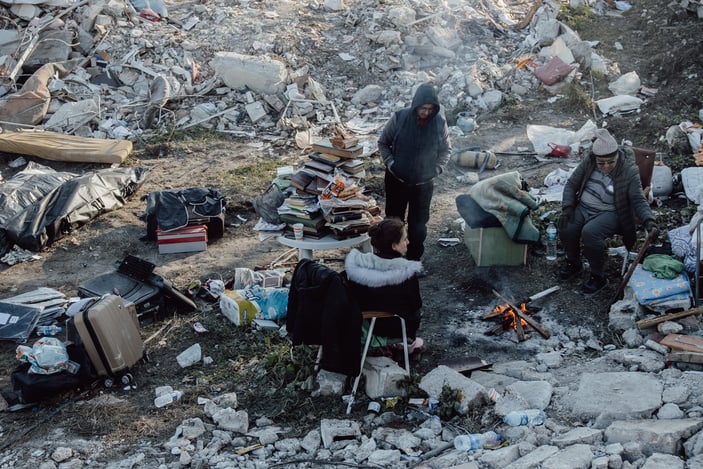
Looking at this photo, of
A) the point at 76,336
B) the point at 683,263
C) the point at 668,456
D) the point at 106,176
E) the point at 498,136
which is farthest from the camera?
the point at 498,136

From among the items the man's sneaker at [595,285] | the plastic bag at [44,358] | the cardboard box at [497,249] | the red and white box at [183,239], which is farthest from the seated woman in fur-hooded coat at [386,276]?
the red and white box at [183,239]

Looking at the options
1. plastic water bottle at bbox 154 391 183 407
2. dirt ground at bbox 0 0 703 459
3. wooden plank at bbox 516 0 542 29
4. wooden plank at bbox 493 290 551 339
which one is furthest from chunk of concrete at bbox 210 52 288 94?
plastic water bottle at bbox 154 391 183 407

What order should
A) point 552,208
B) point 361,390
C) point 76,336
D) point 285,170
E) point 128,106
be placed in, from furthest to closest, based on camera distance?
point 128,106 → point 552,208 → point 285,170 → point 76,336 → point 361,390

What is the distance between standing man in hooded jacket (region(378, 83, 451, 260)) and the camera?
6641mm

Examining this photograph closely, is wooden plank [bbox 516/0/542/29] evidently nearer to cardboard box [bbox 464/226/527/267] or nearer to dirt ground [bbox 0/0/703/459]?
dirt ground [bbox 0/0/703/459]

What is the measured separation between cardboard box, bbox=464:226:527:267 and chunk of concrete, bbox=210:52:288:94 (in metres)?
6.70

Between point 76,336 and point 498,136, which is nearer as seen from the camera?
point 76,336

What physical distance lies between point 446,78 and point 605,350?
823 centimetres

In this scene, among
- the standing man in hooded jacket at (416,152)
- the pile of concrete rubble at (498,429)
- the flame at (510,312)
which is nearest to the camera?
the pile of concrete rubble at (498,429)

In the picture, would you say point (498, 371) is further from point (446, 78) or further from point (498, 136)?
point (446, 78)

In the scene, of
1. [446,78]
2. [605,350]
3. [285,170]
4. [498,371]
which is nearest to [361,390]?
[498,371]

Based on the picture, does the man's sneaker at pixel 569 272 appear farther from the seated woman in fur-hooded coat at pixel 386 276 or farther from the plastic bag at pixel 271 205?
the plastic bag at pixel 271 205

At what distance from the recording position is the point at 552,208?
845 centimetres

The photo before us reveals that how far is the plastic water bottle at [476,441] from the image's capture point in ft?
14.9
